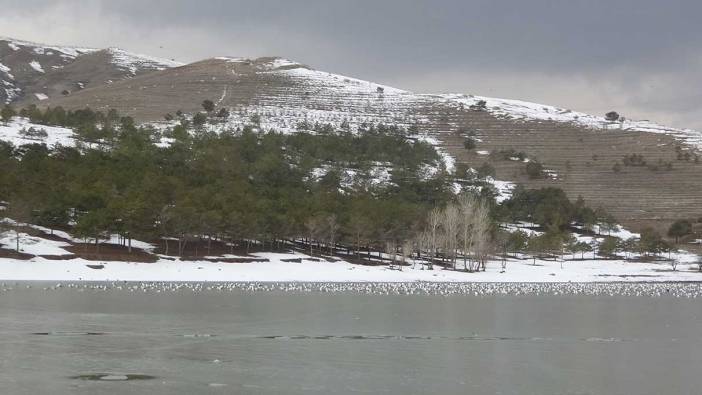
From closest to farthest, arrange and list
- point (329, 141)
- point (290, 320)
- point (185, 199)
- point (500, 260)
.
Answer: point (290, 320), point (185, 199), point (500, 260), point (329, 141)

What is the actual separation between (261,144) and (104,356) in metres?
153

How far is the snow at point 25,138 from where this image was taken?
151 m

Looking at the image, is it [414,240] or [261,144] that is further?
[261,144]

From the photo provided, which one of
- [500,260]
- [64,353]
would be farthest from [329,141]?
[64,353]

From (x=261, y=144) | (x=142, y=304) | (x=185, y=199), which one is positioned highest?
(x=261, y=144)

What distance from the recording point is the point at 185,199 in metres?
104

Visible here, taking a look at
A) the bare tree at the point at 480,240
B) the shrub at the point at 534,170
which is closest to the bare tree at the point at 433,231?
the bare tree at the point at 480,240

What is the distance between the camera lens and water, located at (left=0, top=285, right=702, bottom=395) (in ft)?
75.3

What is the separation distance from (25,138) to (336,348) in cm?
13703

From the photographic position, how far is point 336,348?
30266 millimetres

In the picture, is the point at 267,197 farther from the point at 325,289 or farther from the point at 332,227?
the point at 325,289

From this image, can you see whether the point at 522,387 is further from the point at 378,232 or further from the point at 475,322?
the point at 378,232

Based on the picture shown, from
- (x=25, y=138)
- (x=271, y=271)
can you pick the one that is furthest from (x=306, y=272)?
(x=25, y=138)

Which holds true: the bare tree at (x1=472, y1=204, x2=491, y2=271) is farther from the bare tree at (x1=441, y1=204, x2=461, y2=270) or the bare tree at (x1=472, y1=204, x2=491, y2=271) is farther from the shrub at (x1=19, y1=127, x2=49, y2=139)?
the shrub at (x1=19, y1=127, x2=49, y2=139)
